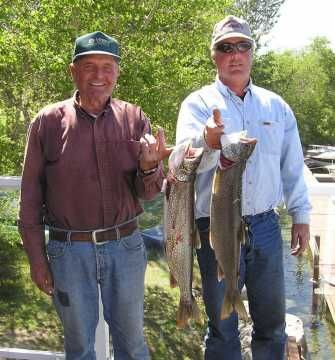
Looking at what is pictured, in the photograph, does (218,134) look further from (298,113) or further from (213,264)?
(298,113)

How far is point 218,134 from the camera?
8.08 ft

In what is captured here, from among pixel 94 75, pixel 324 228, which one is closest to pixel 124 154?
pixel 94 75

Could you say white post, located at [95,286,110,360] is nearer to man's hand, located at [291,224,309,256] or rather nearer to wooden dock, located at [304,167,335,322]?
man's hand, located at [291,224,309,256]

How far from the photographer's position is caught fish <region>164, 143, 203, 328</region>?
2518 millimetres

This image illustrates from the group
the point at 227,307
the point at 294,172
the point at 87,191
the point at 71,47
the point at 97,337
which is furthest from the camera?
the point at 71,47

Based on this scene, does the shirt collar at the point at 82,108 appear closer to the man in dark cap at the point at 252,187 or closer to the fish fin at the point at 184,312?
the man in dark cap at the point at 252,187

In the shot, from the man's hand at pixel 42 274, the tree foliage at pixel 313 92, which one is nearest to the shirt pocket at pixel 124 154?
the man's hand at pixel 42 274

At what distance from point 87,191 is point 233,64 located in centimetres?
104

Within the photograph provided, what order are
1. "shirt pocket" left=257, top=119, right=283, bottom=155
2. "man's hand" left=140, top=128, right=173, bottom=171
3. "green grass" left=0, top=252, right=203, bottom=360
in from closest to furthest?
1. "man's hand" left=140, top=128, right=173, bottom=171
2. "shirt pocket" left=257, top=119, right=283, bottom=155
3. "green grass" left=0, top=252, right=203, bottom=360

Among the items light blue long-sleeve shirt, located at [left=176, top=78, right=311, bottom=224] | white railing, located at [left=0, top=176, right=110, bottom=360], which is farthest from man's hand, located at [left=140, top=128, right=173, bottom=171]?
white railing, located at [left=0, top=176, right=110, bottom=360]

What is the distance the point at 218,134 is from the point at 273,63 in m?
41.0

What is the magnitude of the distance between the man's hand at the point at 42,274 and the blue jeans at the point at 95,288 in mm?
32

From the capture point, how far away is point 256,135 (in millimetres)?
2982

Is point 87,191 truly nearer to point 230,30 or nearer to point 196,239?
point 196,239
